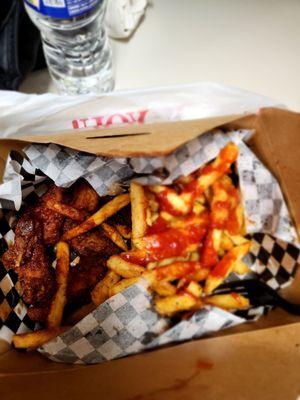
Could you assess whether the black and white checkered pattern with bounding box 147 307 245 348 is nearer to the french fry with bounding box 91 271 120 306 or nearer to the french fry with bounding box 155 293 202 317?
the french fry with bounding box 155 293 202 317

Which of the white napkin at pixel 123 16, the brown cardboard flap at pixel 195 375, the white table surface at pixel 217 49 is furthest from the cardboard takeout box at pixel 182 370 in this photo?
the white napkin at pixel 123 16

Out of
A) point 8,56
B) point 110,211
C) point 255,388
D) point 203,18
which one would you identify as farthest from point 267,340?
point 203,18

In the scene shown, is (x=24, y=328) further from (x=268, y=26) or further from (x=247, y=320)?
(x=268, y=26)

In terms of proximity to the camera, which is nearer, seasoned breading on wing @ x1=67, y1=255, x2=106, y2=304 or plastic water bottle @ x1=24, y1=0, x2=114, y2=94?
seasoned breading on wing @ x1=67, y1=255, x2=106, y2=304

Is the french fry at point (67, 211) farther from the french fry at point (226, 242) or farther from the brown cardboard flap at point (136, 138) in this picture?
the french fry at point (226, 242)

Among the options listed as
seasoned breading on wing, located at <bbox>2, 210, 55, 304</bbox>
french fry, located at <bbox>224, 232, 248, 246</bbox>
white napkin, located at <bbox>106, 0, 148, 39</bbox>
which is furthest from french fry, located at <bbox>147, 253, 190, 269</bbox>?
white napkin, located at <bbox>106, 0, 148, 39</bbox>

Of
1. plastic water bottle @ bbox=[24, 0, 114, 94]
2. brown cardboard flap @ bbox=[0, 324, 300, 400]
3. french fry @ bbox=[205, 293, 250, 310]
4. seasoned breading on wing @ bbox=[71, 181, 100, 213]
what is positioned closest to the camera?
brown cardboard flap @ bbox=[0, 324, 300, 400]

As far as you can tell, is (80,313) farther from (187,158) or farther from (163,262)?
(187,158)
